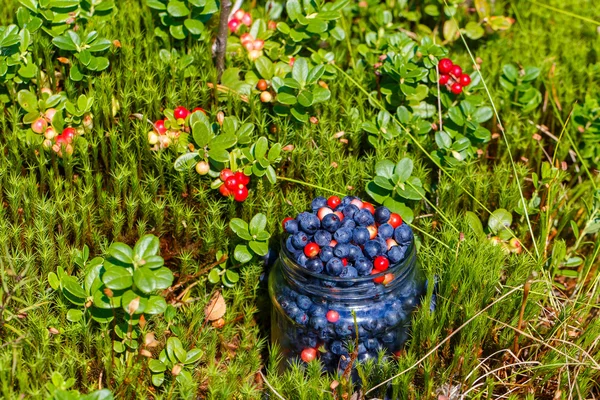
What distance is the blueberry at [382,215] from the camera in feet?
8.34

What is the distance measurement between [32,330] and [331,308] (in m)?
0.93

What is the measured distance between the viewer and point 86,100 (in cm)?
288

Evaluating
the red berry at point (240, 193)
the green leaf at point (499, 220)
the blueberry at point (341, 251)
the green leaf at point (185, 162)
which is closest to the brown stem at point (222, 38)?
the green leaf at point (185, 162)

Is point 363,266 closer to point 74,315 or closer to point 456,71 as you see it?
point 74,315

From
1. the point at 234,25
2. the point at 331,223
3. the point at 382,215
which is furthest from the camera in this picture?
the point at 234,25

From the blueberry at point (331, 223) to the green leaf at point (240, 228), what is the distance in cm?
31

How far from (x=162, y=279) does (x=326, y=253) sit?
505 mm

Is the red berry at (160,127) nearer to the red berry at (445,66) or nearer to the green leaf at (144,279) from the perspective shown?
the green leaf at (144,279)

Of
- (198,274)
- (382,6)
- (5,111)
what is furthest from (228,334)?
(382,6)

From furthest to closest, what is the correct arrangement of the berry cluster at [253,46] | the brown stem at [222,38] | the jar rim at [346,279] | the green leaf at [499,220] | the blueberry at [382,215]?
the berry cluster at [253,46], the brown stem at [222,38], the green leaf at [499,220], the blueberry at [382,215], the jar rim at [346,279]

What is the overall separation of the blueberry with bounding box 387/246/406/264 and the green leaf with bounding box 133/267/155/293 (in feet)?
2.43

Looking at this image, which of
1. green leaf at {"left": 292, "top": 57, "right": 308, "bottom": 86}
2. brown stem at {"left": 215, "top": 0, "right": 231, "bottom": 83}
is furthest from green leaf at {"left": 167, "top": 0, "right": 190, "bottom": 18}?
green leaf at {"left": 292, "top": 57, "right": 308, "bottom": 86}

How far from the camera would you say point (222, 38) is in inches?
124

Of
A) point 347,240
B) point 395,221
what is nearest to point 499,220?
point 395,221
